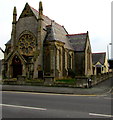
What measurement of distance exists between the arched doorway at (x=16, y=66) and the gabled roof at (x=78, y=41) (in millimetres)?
15297

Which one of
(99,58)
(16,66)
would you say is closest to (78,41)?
(99,58)

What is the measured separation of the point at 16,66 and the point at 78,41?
17891 millimetres

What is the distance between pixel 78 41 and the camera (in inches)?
1420

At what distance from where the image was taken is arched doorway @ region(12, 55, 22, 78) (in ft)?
83.2

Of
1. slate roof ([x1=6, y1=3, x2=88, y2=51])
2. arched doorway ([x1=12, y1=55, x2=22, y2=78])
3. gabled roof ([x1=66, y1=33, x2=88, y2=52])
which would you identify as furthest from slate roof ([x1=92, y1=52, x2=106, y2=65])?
arched doorway ([x1=12, y1=55, x2=22, y2=78])

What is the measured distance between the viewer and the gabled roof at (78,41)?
113 ft

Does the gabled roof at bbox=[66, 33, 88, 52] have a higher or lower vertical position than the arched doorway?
higher

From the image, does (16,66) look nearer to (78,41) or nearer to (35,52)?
(35,52)

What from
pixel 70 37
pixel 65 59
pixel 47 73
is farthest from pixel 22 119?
pixel 70 37

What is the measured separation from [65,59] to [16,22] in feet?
45.0

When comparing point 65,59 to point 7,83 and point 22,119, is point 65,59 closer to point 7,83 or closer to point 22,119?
point 7,83

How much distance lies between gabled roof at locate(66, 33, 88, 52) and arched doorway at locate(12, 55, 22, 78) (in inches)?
602

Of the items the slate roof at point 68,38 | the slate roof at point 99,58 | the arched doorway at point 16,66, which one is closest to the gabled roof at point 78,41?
the slate roof at point 68,38

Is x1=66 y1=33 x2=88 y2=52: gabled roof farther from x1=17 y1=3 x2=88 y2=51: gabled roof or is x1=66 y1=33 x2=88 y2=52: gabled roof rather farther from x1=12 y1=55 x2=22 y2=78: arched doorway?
x1=12 y1=55 x2=22 y2=78: arched doorway
